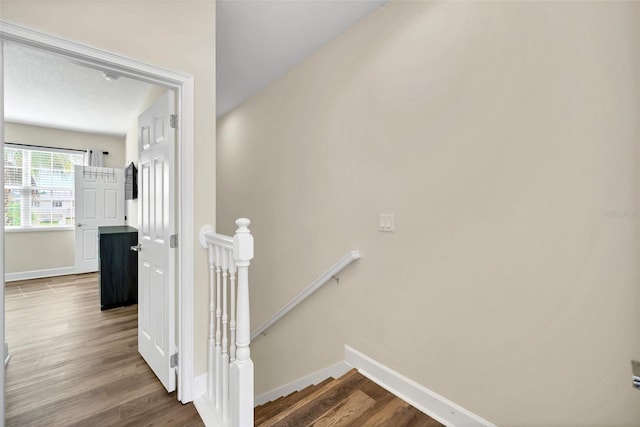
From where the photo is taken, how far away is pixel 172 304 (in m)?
1.78

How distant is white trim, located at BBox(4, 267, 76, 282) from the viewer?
4.40 metres

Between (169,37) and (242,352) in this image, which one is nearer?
(242,352)

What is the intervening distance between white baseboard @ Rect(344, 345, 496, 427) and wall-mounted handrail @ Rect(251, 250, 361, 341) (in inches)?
23.0

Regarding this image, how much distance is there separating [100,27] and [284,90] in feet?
5.73

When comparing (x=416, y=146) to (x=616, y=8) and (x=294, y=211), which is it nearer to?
(x=616, y=8)

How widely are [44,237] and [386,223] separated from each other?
19.4ft

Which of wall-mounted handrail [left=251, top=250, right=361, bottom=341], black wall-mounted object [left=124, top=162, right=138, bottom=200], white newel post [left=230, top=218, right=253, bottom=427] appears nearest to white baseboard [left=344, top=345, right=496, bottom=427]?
wall-mounted handrail [left=251, top=250, right=361, bottom=341]

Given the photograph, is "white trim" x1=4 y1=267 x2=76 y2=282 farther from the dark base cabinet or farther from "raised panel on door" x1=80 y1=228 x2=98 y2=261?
the dark base cabinet

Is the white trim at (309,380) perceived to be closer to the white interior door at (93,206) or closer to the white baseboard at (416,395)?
A: the white baseboard at (416,395)

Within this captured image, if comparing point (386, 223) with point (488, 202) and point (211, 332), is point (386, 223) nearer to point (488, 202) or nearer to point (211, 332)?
point (488, 202)

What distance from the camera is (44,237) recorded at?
186 inches

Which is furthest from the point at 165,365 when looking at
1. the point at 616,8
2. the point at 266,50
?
the point at 616,8

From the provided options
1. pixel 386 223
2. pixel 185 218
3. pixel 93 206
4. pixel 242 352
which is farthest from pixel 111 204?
pixel 386 223

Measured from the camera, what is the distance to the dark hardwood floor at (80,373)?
1624 millimetres
